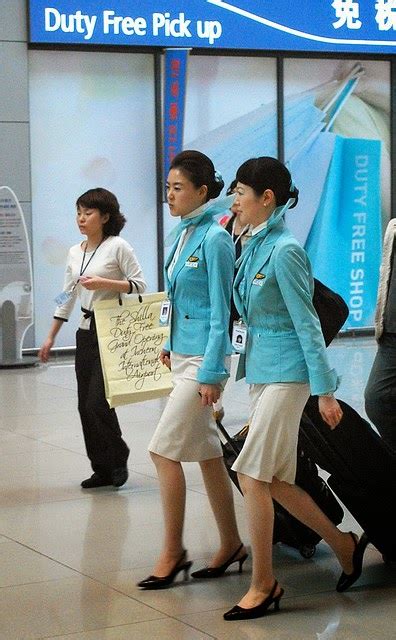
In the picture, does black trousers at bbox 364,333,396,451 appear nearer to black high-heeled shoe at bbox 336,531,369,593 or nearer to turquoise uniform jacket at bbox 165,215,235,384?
black high-heeled shoe at bbox 336,531,369,593

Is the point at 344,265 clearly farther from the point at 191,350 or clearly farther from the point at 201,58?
the point at 191,350

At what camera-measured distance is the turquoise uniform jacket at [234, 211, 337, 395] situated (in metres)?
4.50

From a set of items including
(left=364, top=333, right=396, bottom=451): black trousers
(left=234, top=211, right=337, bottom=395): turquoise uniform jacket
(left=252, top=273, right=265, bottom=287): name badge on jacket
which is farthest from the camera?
(left=364, top=333, right=396, bottom=451): black trousers

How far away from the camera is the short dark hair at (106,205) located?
7.00 metres

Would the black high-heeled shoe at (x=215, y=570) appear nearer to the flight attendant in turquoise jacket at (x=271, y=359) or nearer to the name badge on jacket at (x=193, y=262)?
the flight attendant in turquoise jacket at (x=271, y=359)

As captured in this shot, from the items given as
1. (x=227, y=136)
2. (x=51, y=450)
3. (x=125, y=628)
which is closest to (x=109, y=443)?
(x=51, y=450)

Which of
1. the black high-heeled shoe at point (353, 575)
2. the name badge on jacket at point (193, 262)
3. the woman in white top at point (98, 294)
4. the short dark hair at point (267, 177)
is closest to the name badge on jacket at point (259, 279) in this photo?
the short dark hair at point (267, 177)

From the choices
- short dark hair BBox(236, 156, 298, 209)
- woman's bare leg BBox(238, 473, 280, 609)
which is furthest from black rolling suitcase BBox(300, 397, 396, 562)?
short dark hair BBox(236, 156, 298, 209)

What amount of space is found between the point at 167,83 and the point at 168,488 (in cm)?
940

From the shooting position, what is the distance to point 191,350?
5082mm

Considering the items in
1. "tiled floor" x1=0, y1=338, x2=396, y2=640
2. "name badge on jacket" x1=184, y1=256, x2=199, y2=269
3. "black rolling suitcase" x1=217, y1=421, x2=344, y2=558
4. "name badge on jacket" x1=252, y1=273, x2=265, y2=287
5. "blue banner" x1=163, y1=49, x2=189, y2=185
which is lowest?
"tiled floor" x1=0, y1=338, x2=396, y2=640

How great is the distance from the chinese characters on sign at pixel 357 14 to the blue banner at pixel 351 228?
140 cm

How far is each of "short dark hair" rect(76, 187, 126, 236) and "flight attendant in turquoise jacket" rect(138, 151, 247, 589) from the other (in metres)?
1.84

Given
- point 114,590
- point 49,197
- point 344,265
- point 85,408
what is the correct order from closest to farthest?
point 114,590, point 85,408, point 49,197, point 344,265
